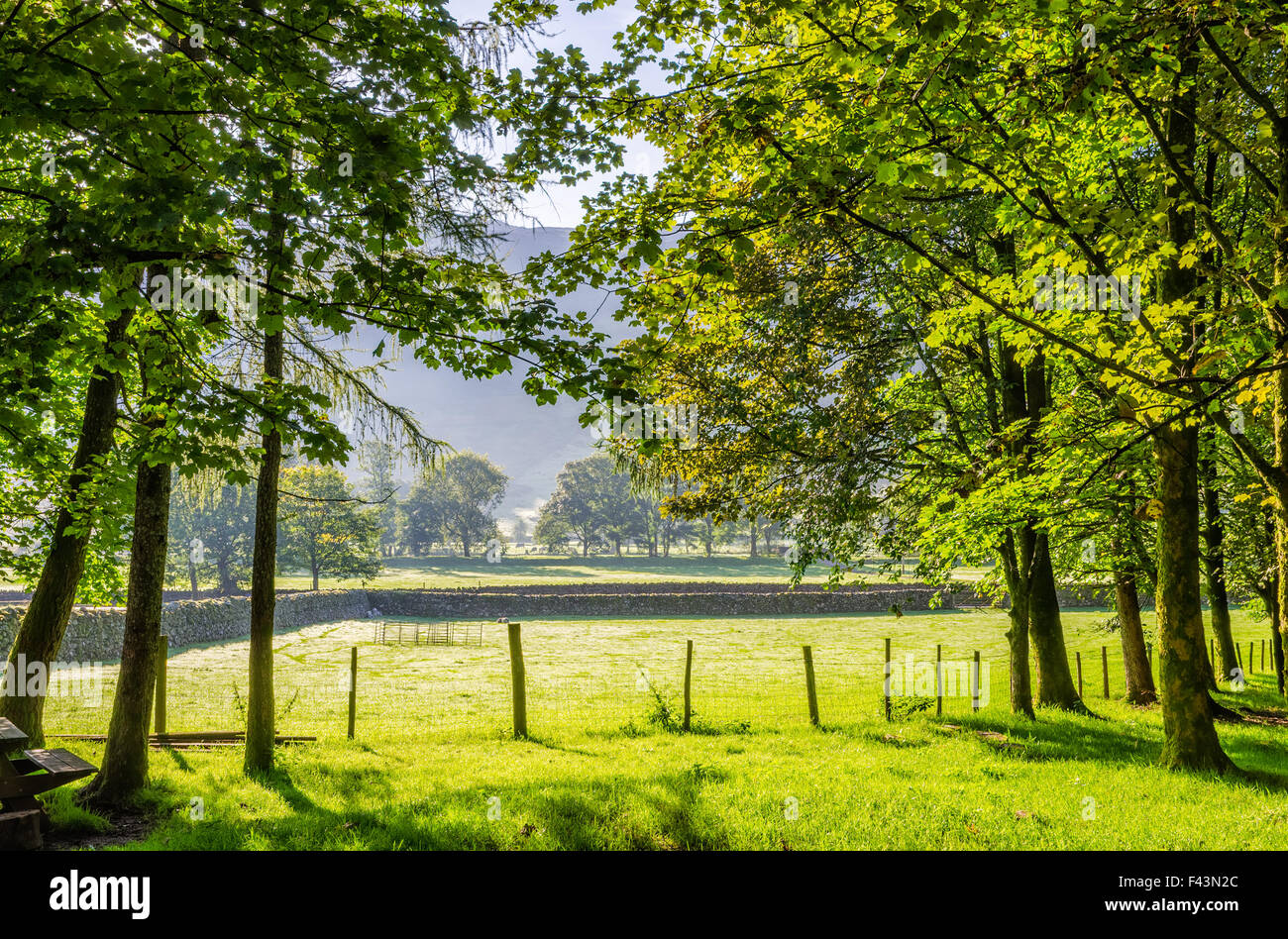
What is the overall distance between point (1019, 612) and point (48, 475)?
47.3 ft

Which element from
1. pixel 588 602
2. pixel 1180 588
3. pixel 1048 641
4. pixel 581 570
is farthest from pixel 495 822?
pixel 581 570

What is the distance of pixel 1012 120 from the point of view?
5.42m

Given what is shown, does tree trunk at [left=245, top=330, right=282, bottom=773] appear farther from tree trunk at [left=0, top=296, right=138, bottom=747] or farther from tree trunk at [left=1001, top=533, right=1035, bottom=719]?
tree trunk at [left=1001, top=533, right=1035, bottom=719]

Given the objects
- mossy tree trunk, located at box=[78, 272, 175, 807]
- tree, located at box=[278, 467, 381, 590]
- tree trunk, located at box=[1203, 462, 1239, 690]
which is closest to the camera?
mossy tree trunk, located at box=[78, 272, 175, 807]

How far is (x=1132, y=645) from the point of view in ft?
49.1

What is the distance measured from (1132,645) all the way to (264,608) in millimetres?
16561

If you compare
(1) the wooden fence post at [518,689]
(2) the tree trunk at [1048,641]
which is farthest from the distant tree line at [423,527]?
(2) the tree trunk at [1048,641]

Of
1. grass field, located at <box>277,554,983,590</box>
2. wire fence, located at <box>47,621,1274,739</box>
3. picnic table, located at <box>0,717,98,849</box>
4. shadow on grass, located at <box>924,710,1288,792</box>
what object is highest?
picnic table, located at <box>0,717,98,849</box>

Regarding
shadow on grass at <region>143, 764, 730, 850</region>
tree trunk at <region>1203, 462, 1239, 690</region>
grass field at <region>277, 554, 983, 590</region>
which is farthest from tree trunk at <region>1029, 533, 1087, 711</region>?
grass field at <region>277, 554, 983, 590</region>

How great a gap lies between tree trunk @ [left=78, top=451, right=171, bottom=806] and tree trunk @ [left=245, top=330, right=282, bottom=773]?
1043 mm

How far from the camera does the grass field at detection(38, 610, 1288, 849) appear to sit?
5.65 metres

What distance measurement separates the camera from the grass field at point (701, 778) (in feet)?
18.5
